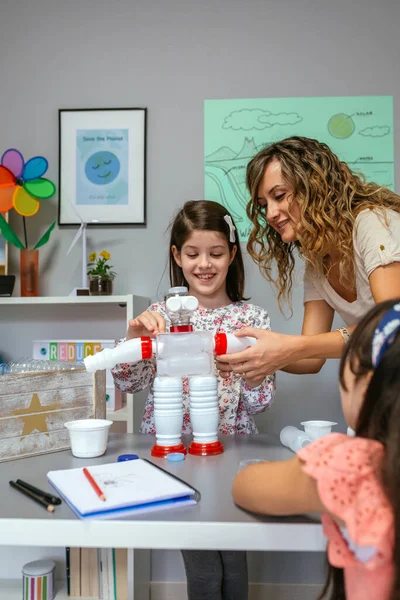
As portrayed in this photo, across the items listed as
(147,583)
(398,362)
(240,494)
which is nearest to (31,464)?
(240,494)

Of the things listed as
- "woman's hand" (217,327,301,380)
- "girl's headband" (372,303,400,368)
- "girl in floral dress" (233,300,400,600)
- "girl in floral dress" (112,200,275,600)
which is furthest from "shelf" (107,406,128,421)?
"girl's headband" (372,303,400,368)

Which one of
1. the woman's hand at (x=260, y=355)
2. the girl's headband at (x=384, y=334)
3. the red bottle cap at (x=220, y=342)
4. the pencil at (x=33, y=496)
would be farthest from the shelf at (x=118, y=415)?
the girl's headband at (x=384, y=334)

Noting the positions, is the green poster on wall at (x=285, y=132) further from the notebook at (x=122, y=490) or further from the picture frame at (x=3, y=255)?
the notebook at (x=122, y=490)

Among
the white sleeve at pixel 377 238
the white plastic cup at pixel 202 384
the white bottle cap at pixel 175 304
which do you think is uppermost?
the white sleeve at pixel 377 238

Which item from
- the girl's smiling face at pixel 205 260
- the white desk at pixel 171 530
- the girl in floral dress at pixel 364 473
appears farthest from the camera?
the girl's smiling face at pixel 205 260

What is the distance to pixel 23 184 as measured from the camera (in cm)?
193

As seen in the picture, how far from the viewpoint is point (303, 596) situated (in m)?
1.85

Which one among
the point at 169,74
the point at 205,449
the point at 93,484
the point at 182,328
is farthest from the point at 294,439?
the point at 169,74

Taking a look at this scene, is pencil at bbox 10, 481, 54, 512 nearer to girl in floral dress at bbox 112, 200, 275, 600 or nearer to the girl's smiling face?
girl in floral dress at bbox 112, 200, 275, 600

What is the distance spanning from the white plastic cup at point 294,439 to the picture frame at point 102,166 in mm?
1184

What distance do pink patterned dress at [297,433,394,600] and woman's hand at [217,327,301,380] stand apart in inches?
→ 19.5

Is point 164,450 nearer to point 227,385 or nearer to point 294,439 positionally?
point 294,439

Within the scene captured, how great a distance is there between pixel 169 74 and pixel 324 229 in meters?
1.17

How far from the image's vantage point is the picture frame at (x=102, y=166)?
2021mm
